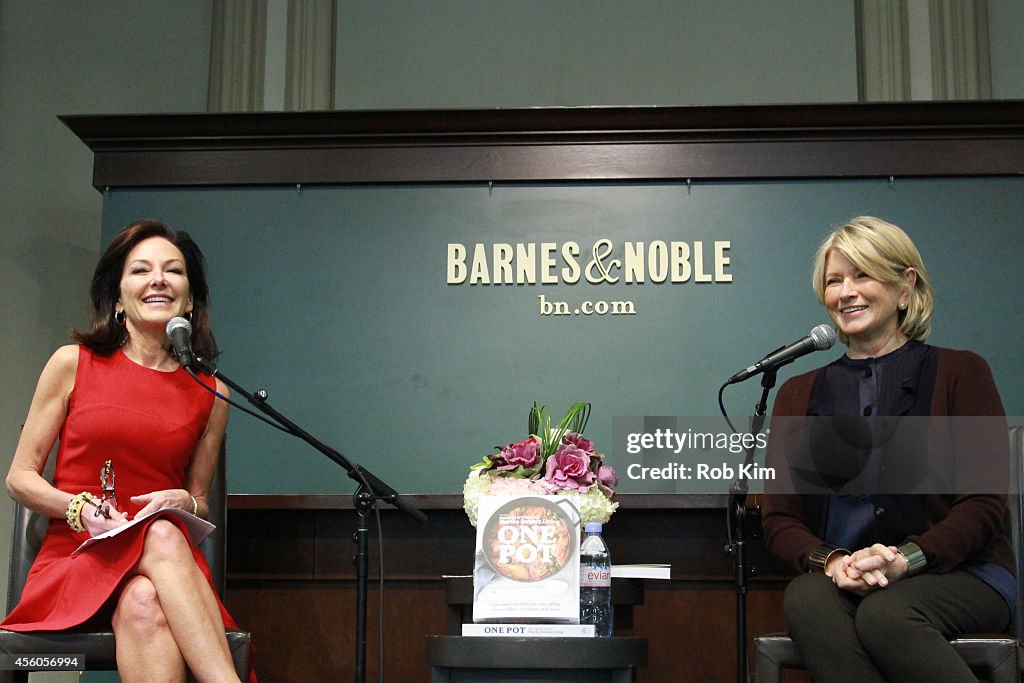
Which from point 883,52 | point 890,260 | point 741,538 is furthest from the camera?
point 883,52

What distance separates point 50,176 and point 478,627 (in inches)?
147

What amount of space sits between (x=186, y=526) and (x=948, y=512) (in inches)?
65.9

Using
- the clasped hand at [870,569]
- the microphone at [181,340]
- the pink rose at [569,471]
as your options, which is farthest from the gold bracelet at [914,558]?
the microphone at [181,340]

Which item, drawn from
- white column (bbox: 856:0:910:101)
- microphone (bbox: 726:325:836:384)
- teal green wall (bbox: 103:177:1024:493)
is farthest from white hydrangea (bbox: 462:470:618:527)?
white column (bbox: 856:0:910:101)

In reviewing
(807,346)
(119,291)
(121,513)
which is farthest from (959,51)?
(121,513)

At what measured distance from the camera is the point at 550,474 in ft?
7.79

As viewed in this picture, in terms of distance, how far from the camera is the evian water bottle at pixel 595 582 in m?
2.35

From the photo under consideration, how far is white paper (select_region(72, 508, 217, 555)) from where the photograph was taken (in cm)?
240

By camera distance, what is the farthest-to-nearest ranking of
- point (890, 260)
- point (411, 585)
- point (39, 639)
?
point (411, 585) → point (890, 260) → point (39, 639)

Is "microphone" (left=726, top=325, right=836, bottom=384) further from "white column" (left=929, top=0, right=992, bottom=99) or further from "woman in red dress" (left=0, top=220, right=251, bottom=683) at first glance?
"white column" (left=929, top=0, right=992, bottom=99)

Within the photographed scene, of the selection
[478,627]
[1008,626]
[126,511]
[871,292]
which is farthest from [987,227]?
[126,511]

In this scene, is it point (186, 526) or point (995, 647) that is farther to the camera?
point (186, 526)

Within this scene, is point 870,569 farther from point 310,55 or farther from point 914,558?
point 310,55

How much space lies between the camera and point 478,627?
7.24ft
